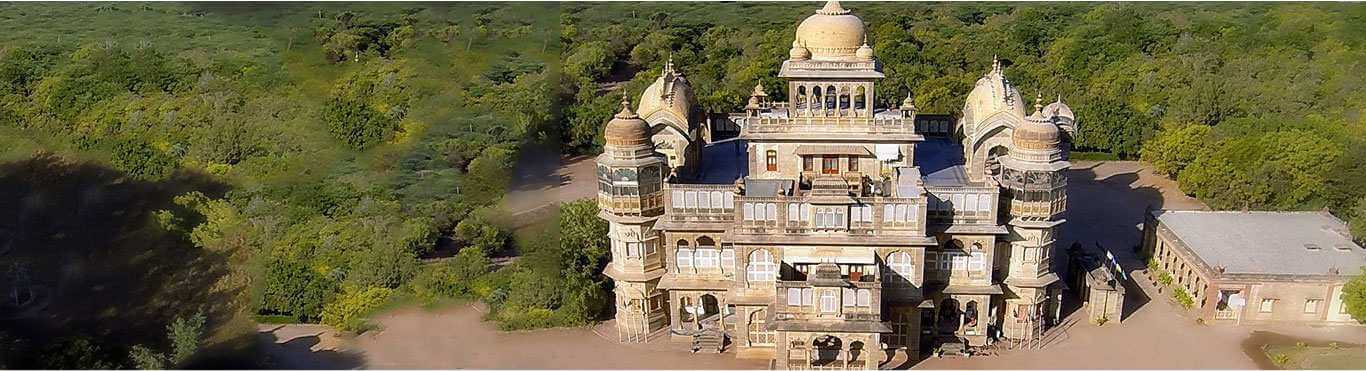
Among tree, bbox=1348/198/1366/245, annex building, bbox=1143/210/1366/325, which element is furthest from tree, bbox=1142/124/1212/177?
tree, bbox=1348/198/1366/245

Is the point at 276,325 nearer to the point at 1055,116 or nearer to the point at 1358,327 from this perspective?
the point at 1055,116

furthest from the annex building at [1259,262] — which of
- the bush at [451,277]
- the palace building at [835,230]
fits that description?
the bush at [451,277]

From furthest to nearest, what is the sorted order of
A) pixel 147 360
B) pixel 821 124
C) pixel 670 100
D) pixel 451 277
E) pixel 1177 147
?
1. pixel 1177 147
2. pixel 451 277
3. pixel 670 100
4. pixel 821 124
5. pixel 147 360

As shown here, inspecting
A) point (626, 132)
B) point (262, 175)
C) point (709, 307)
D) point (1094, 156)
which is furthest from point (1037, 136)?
point (262, 175)

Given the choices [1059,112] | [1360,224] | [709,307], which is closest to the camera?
[709,307]

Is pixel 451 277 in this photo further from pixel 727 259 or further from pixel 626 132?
pixel 727 259

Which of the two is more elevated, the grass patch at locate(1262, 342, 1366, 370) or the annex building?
the annex building

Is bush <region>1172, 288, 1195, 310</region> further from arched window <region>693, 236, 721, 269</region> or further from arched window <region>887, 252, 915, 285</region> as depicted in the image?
arched window <region>693, 236, 721, 269</region>
